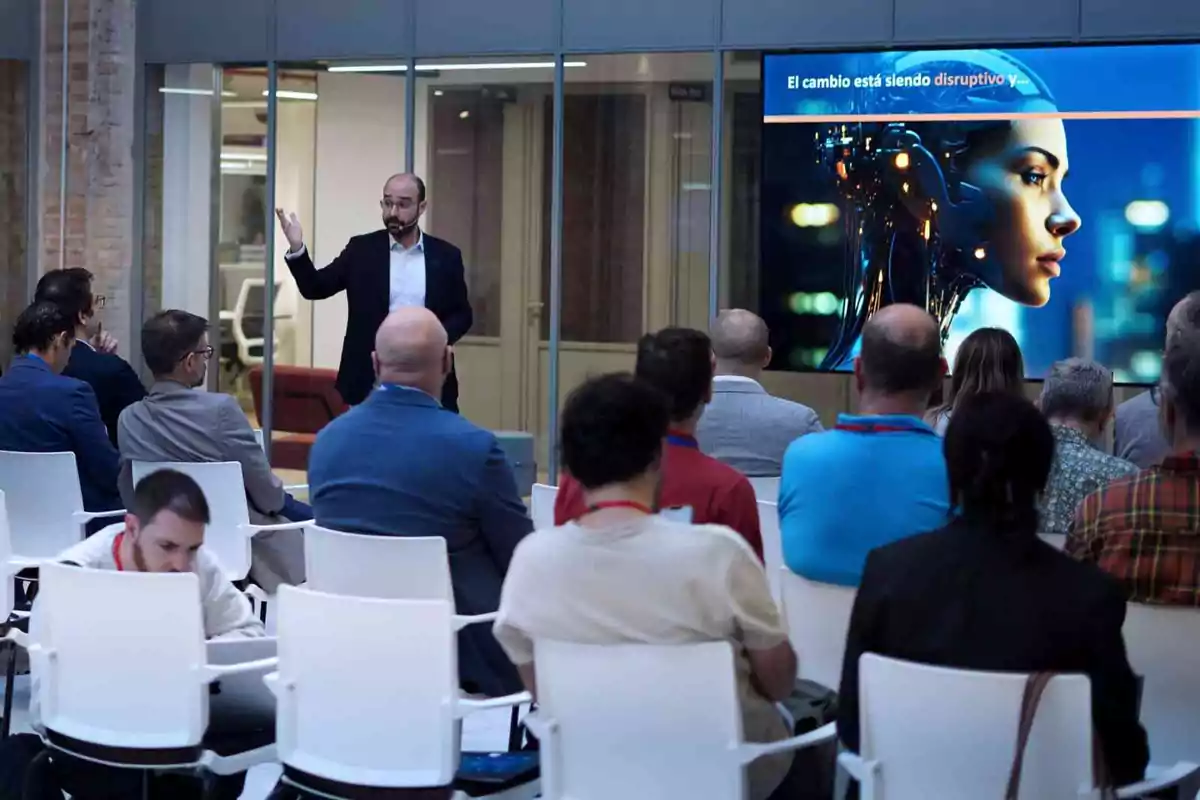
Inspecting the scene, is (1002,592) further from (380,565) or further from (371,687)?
(380,565)

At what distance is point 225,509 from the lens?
5.66m

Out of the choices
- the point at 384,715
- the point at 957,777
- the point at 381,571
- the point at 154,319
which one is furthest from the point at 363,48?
the point at 957,777

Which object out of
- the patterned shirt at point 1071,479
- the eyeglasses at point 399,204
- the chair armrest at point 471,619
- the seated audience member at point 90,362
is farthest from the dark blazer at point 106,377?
the patterned shirt at point 1071,479

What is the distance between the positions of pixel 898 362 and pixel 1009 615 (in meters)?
1.07

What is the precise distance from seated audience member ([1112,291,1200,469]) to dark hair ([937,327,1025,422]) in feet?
2.39

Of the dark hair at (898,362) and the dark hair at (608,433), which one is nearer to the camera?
the dark hair at (608,433)

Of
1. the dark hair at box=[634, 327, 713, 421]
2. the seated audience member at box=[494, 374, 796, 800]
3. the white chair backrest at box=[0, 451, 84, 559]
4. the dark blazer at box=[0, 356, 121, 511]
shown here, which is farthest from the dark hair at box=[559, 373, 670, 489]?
the dark blazer at box=[0, 356, 121, 511]

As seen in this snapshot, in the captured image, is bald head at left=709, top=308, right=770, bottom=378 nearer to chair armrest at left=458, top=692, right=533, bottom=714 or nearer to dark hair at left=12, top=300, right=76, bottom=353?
chair armrest at left=458, top=692, right=533, bottom=714

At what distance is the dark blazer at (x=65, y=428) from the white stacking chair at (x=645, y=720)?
10.7 feet

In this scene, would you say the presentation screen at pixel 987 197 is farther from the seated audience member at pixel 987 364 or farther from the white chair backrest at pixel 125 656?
the white chair backrest at pixel 125 656

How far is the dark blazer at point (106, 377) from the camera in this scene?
6621mm

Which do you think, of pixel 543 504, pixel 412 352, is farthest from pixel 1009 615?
pixel 543 504

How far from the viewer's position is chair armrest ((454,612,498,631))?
388 cm

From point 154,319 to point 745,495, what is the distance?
2.65 metres
